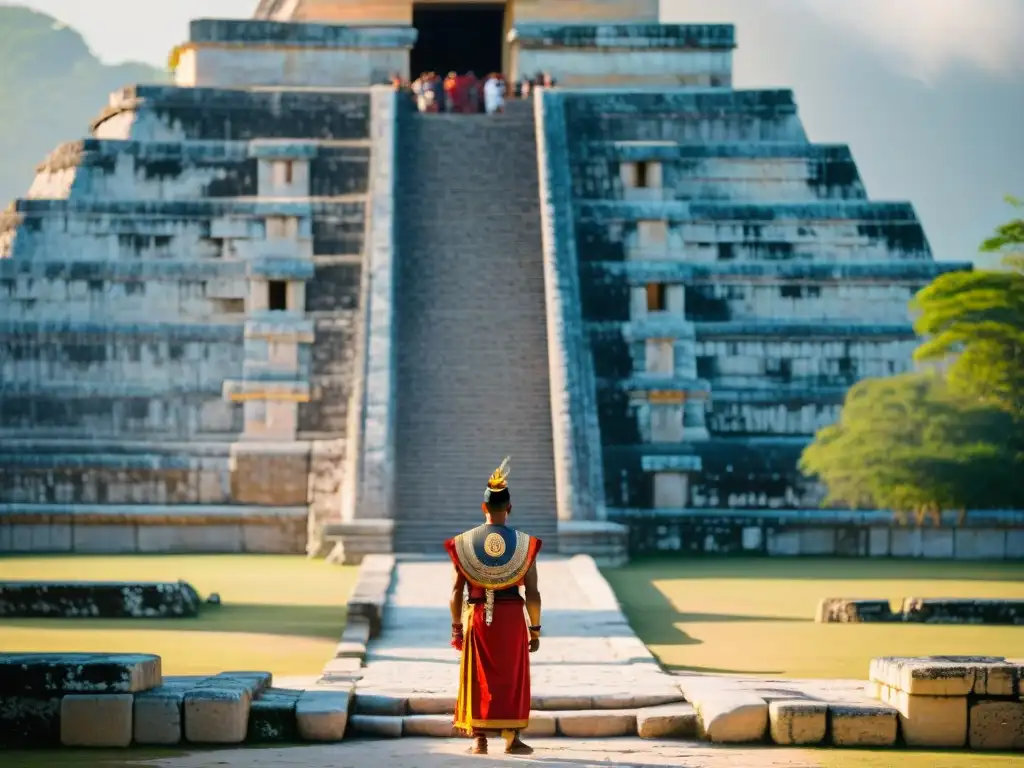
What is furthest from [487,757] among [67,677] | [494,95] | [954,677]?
[494,95]

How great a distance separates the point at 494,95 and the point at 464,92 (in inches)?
30.5

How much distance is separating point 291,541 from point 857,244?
902cm

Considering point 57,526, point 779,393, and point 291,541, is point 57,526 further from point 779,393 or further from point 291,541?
point 779,393

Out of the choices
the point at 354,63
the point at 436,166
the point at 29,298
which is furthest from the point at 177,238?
the point at 354,63

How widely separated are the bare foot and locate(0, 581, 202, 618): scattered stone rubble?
21.2 ft

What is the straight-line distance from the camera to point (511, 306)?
25.4 meters

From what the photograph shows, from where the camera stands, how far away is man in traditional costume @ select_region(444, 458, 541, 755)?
10531 millimetres

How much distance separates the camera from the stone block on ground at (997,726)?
1095 centimetres

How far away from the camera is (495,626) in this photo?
10680mm

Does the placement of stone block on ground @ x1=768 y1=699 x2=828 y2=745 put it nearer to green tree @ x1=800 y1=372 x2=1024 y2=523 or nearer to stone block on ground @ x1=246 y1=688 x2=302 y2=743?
stone block on ground @ x1=246 y1=688 x2=302 y2=743

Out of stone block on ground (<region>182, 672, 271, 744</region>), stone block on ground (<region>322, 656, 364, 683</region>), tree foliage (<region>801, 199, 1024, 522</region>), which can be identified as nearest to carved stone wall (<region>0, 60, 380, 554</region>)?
tree foliage (<region>801, 199, 1024, 522</region>)

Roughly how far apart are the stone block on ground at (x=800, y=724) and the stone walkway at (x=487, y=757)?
0.67 ft

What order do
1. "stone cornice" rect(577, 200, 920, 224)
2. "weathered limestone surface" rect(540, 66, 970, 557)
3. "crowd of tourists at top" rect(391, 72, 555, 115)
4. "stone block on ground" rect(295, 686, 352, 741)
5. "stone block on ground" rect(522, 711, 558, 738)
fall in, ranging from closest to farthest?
"stone block on ground" rect(295, 686, 352, 741) < "stone block on ground" rect(522, 711, 558, 738) < "weathered limestone surface" rect(540, 66, 970, 557) < "stone cornice" rect(577, 200, 920, 224) < "crowd of tourists at top" rect(391, 72, 555, 115)

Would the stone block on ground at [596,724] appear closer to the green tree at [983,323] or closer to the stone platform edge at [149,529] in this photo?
the green tree at [983,323]
